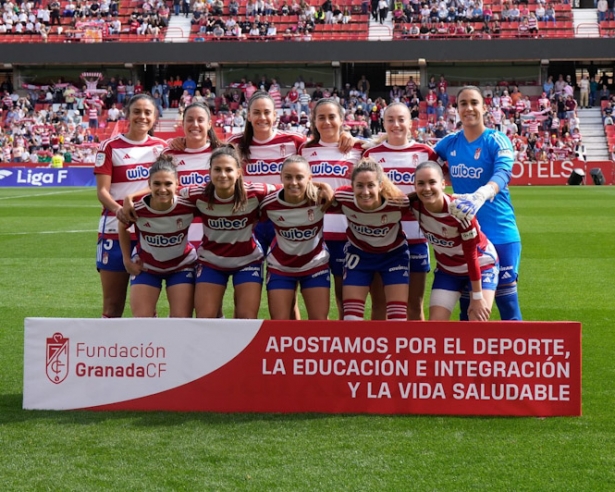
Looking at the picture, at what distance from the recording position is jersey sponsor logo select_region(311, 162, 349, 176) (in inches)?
243

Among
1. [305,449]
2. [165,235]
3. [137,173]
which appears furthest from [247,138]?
[305,449]

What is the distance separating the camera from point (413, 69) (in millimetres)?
41562

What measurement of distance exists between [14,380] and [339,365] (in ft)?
7.28

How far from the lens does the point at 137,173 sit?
20.4 feet

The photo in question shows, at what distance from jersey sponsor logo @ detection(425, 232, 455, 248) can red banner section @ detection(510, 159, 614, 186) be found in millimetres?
25630

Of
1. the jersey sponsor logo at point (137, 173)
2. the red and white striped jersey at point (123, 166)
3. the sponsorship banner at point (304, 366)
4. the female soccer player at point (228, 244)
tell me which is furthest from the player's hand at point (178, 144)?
the sponsorship banner at point (304, 366)

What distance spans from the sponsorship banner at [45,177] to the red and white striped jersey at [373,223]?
1036 inches

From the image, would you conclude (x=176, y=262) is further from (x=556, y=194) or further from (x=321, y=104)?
(x=556, y=194)

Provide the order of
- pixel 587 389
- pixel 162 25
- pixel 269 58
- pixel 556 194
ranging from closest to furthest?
1. pixel 587 389
2. pixel 556 194
3. pixel 269 58
4. pixel 162 25

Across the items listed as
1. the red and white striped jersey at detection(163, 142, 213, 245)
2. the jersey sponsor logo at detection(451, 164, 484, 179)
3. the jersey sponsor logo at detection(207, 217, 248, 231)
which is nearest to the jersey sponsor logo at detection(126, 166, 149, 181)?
the red and white striped jersey at detection(163, 142, 213, 245)

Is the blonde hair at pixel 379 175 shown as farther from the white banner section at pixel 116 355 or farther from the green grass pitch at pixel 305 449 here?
the green grass pitch at pixel 305 449

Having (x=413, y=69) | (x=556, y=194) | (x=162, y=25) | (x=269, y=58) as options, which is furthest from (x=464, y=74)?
(x=556, y=194)

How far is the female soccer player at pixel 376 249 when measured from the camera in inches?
219

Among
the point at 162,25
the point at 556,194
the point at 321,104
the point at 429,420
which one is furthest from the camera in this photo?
the point at 162,25
